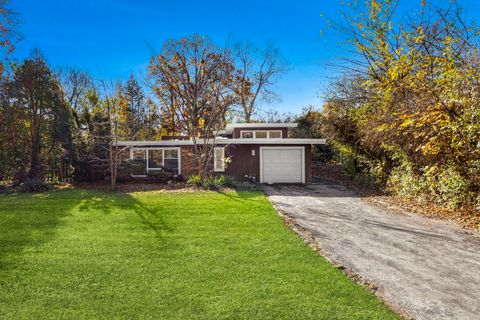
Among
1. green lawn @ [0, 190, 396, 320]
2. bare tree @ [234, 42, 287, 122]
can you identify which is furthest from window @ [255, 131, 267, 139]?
green lawn @ [0, 190, 396, 320]

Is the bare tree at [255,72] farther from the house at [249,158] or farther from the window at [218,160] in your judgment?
the house at [249,158]

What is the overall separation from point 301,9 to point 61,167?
1372cm

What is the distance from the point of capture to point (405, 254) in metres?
5.82

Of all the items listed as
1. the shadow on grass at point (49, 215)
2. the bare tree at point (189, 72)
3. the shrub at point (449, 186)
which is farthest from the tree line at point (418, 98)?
the bare tree at point (189, 72)

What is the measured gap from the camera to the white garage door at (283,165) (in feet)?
56.9

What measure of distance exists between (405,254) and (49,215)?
27.4 feet

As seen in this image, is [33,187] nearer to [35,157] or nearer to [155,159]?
[35,157]

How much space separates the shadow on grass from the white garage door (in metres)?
7.58

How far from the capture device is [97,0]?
11.5 m

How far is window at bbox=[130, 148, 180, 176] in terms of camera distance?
17766 millimetres

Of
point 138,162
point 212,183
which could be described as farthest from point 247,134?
point 212,183

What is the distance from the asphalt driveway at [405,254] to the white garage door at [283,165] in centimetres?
686

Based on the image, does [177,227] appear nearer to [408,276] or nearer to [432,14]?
[408,276]

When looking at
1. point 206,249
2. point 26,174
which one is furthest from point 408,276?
point 26,174
